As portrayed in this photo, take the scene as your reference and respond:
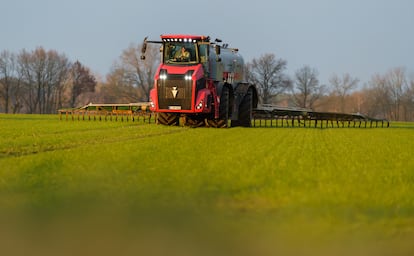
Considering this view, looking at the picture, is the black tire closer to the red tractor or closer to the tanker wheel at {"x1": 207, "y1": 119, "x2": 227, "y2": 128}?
the red tractor

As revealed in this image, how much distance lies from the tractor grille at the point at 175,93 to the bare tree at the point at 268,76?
60040mm

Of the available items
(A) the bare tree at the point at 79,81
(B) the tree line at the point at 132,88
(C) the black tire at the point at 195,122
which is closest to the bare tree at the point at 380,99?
(B) the tree line at the point at 132,88

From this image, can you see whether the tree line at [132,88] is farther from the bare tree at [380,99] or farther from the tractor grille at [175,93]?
the tractor grille at [175,93]

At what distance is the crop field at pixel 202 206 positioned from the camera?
379cm

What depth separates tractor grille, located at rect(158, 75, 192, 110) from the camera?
21406 millimetres

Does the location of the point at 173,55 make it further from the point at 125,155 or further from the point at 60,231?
the point at 60,231

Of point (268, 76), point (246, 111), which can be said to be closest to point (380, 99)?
point (268, 76)

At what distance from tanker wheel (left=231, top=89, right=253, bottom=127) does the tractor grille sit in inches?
187

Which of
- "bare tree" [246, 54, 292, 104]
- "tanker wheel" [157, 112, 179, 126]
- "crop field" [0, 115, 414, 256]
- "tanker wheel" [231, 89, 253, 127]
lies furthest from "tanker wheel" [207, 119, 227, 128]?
"bare tree" [246, 54, 292, 104]

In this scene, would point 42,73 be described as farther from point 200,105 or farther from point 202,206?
point 202,206

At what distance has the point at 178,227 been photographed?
4230 millimetres

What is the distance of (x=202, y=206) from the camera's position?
506 cm

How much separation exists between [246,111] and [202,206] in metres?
20.8

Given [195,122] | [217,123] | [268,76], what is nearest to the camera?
[217,123]
